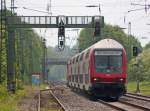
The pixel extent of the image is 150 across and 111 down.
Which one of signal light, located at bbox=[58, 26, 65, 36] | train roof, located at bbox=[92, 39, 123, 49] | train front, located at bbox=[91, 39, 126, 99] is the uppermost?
signal light, located at bbox=[58, 26, 65, 36]

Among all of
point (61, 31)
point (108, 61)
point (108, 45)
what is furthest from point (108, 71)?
point (61, 31)

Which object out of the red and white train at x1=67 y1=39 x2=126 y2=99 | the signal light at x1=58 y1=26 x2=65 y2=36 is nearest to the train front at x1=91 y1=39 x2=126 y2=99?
the red and white train at x1=67 y1=39 x2=126 y2=99

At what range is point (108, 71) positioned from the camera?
37.5m

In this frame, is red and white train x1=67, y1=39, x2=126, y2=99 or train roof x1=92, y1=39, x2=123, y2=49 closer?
red and white train x1=67, y1=39, x2=126, y2=99

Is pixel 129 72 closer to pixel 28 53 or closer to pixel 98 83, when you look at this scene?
pixel 28 53

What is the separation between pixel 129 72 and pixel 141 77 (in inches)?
158

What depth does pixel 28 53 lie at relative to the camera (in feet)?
363

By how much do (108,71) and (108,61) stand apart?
752 millimetres

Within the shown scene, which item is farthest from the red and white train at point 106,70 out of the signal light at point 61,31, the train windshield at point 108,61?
the signal light at point 61,31

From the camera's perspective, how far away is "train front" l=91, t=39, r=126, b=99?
37.2 metres

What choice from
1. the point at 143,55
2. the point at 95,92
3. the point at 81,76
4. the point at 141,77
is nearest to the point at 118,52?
the point at 95,92

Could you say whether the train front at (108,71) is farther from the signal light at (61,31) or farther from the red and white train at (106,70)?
the signal light at (61,31)

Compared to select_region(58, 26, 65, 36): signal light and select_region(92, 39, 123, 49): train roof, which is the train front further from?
select_region(58, 26, 65, 36): signal light

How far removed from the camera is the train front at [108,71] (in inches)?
1465
